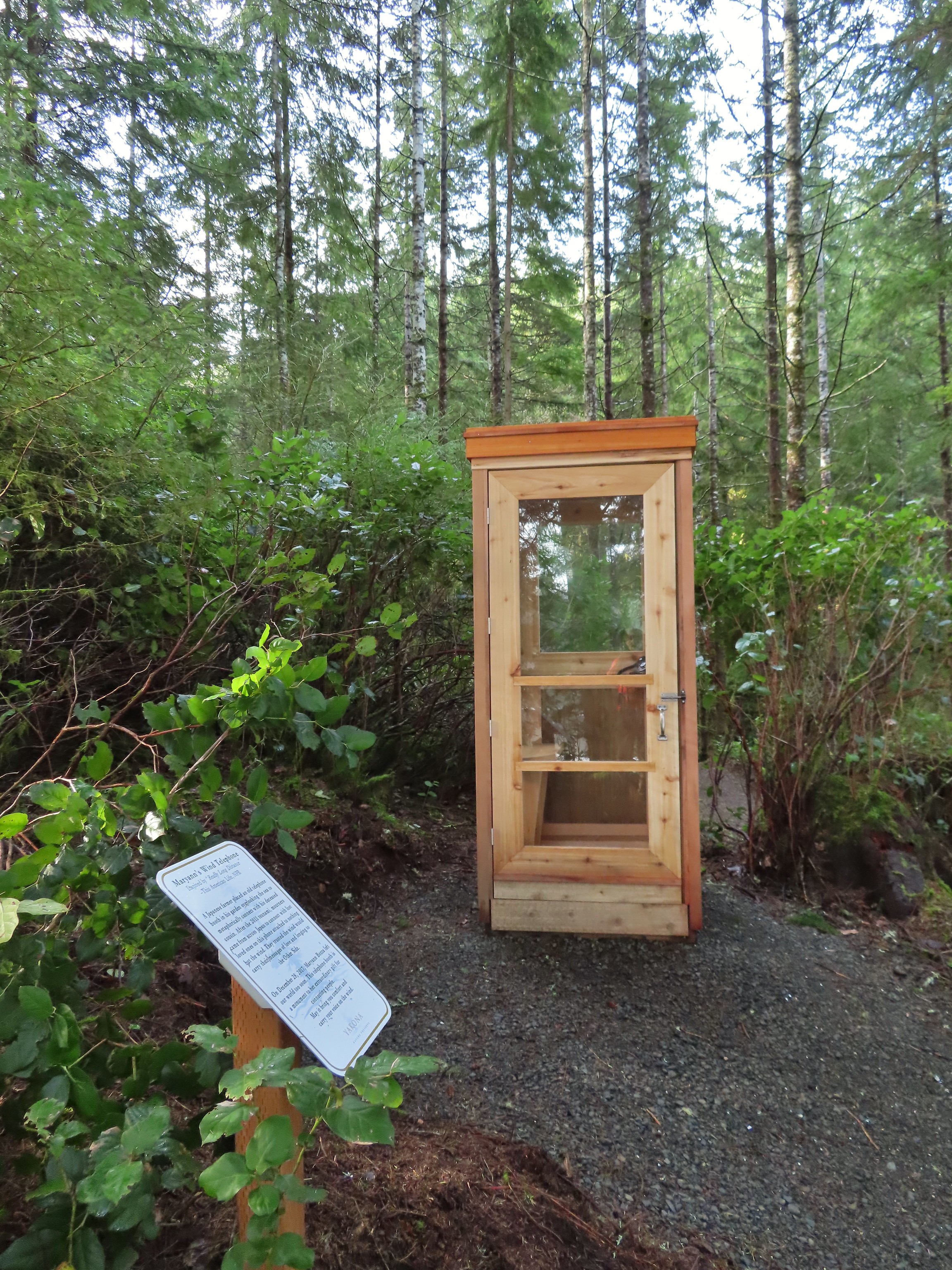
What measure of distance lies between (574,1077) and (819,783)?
254 cm

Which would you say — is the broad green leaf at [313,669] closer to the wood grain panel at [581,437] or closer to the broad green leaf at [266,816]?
the broad green leaf at [266,816]

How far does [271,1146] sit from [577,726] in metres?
2.80

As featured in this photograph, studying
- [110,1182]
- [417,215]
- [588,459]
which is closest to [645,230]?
[417,215]

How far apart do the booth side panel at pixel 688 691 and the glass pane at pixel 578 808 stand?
0.27m

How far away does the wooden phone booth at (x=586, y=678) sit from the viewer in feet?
11.0

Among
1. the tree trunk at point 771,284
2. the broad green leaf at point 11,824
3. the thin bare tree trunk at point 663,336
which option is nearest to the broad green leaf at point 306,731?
the broad green leaf at point 11,824

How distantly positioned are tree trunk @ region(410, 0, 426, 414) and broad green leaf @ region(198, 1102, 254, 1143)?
26.1ft

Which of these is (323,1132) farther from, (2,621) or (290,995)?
(2,621)

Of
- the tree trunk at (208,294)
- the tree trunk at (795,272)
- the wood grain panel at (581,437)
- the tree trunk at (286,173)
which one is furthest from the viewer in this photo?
the tree trunk at (286,173)

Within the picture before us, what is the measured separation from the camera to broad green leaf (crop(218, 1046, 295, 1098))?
0.83m

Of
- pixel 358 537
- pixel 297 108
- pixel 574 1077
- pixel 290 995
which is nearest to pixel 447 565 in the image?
pixel 358 537

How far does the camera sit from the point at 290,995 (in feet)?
3.58

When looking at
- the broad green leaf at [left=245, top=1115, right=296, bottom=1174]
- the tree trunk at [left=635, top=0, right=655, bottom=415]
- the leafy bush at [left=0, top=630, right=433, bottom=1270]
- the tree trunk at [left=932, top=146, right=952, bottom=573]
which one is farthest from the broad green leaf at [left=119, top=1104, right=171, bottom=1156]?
the tree trunk at [left=635, top=0, right=655, bottom=415]

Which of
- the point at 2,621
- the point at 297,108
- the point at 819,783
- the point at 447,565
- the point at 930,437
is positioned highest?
the point at 297,108
